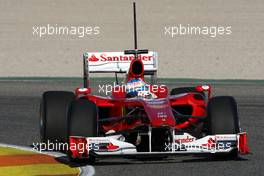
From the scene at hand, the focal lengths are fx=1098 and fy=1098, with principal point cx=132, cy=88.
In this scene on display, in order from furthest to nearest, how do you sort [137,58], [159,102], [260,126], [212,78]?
1. [212,78]
2. [260,126]
3. [137,58]
4. [159,102]

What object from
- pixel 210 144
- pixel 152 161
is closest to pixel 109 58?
pixel 152 161

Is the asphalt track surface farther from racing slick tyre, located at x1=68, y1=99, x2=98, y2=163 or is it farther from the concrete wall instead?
the concrete wall

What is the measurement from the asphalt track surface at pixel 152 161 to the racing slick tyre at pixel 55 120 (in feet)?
2.78

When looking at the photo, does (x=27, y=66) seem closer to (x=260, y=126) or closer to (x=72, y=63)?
(x=72, y=63)

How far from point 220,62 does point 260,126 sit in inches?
349

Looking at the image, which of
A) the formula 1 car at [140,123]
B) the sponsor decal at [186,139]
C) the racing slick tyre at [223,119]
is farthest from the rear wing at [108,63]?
the racing slick tyre at [223,119]

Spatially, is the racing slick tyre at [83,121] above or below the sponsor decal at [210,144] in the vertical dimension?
above

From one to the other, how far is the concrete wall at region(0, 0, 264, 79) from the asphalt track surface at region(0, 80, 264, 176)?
5.06ft

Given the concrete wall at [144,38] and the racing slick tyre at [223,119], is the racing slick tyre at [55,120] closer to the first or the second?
the racing slick tyre at [223,119]

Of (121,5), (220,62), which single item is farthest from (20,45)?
(220,62)

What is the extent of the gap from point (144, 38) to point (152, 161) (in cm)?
1385

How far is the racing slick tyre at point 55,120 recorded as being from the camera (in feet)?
45.2

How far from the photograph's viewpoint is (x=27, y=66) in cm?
2550

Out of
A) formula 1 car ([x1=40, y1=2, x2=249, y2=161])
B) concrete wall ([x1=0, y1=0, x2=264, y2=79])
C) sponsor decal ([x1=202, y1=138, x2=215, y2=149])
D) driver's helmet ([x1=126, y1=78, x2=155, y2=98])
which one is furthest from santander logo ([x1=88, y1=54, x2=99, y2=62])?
concrete wall ([x1=0, y1=0, x2=264, y2=79])
